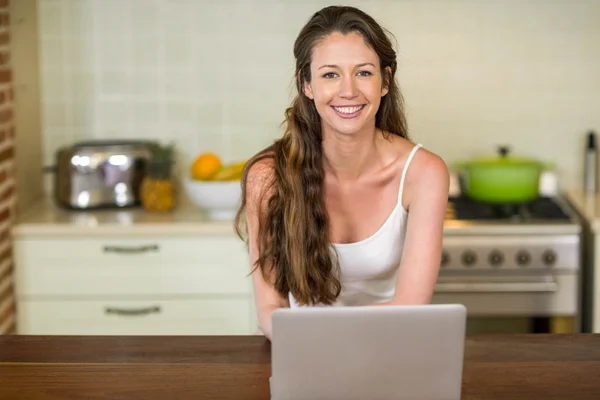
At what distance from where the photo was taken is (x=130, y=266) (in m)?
3.63

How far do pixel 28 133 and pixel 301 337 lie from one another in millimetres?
2527

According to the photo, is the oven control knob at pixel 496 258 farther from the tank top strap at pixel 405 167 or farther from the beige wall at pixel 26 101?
the beige wall at pixel 26 101

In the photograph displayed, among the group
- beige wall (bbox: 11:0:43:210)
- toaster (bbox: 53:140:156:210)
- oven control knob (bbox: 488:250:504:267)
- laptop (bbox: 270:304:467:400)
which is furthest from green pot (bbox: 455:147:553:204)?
laptop (bbox: 270:304:467:400)

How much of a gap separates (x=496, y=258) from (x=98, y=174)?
1521 mm

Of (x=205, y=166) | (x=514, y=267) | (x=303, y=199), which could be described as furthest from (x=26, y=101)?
(x=514, y=267)

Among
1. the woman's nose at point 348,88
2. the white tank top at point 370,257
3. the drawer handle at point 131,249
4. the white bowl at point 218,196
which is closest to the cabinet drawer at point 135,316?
the drawer handle at point 131,249

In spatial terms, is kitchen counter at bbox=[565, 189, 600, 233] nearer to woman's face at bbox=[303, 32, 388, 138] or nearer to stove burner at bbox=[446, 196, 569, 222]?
stove burner at bbox=[446, 196, 569, 222]

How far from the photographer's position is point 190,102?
13.3ft

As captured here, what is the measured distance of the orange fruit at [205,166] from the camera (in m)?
3.73

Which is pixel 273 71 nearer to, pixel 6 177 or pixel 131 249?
pixel 131 249

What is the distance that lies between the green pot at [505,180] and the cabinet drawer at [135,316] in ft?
3.16

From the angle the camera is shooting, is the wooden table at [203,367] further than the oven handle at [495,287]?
No

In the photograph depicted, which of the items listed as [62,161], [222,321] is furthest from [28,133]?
[222,321]

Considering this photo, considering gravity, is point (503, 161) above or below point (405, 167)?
below
